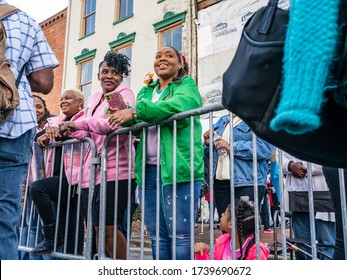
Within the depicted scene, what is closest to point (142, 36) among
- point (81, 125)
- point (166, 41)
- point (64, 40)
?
point (166, 41)

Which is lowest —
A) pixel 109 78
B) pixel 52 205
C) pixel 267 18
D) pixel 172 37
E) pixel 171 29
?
pixel 52 205

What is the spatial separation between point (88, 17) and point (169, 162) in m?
13.3

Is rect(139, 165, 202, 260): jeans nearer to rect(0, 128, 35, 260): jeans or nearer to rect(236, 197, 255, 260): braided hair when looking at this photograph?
rect(236, 197, 255, 260): braided hair

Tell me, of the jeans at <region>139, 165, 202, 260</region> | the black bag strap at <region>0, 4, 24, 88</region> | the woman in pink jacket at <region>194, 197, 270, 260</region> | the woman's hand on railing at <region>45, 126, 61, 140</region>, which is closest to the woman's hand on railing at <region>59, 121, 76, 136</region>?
the woman's hand on railing at <region>45, 126, 61, 140</region>

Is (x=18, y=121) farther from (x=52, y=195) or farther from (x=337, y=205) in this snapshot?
(x=337, y=205)

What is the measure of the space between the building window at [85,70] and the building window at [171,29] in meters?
3.10

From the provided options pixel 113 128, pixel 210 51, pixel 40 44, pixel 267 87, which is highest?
pixel 210 51

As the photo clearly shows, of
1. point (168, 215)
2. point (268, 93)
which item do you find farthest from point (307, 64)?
point (168, 215)

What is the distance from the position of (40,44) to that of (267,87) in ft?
6.17

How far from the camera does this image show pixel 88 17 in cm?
1493

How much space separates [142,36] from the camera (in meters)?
12.4

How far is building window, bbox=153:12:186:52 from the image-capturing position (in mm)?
11609
